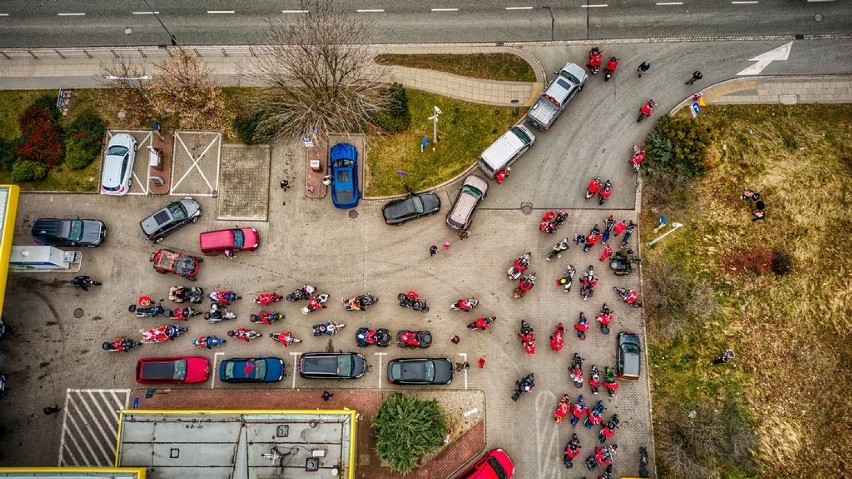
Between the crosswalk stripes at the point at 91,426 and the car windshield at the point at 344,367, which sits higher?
the car windshield at the point at 344,367

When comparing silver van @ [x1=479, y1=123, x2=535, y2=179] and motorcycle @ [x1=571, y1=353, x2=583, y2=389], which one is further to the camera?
silver van @ [x1=479, y1=123, x2=535, y2=179]

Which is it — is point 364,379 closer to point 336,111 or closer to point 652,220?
point 336,111

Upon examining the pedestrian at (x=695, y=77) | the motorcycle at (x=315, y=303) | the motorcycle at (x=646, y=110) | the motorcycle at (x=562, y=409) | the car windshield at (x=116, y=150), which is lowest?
the motorcycle at (x=562, y=409)

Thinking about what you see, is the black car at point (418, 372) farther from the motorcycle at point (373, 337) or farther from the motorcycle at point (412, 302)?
the motorcycle at point (412, 302)

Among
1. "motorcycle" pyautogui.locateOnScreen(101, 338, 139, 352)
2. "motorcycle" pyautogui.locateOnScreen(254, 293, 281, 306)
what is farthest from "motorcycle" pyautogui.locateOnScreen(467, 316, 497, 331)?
"motorcycle" pyautogui.locateOnScreen(101, 338, 139, 352)

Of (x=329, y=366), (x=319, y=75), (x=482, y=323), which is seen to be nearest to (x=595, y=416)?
(x=482, y=323)

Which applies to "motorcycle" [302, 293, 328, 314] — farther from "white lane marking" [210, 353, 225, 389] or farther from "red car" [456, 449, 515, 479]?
"red car" [456, 449, 515, 479]

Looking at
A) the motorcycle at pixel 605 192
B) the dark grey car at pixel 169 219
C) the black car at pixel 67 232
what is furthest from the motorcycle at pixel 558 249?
the black car at pixel 67 232
